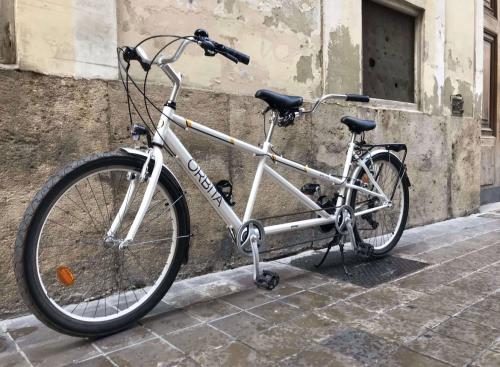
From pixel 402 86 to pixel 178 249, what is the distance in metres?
3.84

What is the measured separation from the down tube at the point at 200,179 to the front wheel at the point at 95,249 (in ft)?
0.45

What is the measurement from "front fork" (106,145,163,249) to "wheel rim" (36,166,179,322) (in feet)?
0.16

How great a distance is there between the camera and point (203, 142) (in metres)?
3.33

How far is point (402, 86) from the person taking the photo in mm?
5324

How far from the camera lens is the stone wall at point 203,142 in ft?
8.26

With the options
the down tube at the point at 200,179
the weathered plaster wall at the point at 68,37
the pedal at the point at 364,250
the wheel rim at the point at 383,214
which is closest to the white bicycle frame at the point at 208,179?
the down tube at the point at 200,179

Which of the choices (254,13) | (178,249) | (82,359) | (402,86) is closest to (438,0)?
(402,86)

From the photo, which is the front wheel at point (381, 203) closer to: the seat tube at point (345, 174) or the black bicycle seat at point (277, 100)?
the seat tube at point (345, 174)

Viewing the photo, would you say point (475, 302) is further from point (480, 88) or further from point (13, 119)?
point (480, 88)

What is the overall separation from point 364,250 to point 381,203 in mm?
499

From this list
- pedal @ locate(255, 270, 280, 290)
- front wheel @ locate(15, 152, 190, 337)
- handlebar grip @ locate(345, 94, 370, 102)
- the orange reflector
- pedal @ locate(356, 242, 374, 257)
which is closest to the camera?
front wheel @ locate(15, 152, 190, 337)

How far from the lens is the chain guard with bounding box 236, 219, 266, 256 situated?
274 cm

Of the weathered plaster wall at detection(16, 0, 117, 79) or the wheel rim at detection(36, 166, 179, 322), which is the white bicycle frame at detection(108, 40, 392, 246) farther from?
the weathered plaster wall at detection(16, 0, 117, 79)

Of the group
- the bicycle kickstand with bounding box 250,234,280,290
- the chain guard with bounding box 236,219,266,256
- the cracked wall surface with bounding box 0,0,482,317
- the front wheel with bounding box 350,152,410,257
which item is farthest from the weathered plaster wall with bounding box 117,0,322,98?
the bicycle kickstand with bounding box 250,234,280,290
